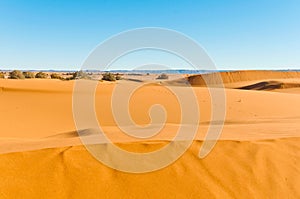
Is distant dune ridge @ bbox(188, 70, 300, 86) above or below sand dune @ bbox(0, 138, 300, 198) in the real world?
above

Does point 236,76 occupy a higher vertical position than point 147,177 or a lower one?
higher

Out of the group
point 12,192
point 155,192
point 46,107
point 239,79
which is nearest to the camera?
point 12,192

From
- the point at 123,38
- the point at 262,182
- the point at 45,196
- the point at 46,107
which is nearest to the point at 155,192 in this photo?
the point at 45,196

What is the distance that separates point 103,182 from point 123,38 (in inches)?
152

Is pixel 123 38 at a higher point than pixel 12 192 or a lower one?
higher

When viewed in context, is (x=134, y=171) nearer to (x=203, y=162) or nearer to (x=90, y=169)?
(x=90, y=169)

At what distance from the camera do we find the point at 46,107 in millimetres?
11281

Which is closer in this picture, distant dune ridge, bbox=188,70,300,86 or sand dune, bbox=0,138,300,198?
sand dune, bbox=0,138,300,198

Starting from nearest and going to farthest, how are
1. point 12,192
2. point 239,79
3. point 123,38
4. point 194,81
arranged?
point 12,192 < point 123,38 < point 194,81 < point 239,79

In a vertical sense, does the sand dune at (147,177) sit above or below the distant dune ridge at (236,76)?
below

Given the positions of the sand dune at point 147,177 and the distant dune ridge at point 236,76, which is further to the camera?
the distant dune ridge at point 236,76

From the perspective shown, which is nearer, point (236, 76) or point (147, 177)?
point (147, 177)

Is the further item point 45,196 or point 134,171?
point 134,171

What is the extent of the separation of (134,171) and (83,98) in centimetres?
1081
